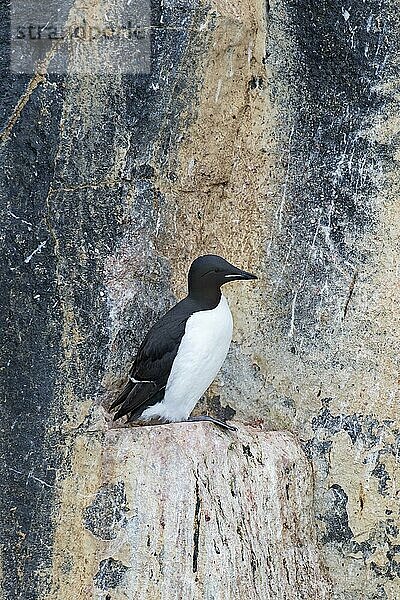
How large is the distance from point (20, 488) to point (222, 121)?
174 centimetres

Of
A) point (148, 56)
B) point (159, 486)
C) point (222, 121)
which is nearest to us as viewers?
point (159, 486)

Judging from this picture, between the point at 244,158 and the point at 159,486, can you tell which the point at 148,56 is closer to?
the point at 244,158

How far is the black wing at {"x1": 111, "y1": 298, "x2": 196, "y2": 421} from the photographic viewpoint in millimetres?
4312

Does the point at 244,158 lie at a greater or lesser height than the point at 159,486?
greater

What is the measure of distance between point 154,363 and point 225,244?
82 cm

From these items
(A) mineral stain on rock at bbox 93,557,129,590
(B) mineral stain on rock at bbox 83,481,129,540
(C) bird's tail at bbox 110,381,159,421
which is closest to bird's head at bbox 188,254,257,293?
(C) bird's tail at bbox 110,381,159,421

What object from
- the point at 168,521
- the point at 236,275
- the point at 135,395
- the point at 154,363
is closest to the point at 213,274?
the point at 236,275

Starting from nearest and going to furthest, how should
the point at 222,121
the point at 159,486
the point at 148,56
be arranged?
the point at 159,486 → the point at 148,56 → the point at 222,121

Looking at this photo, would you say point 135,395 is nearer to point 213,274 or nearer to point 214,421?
point 214,421

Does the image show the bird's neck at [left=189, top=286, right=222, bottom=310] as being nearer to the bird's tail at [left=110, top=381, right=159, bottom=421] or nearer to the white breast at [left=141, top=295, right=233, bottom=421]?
the white breast at [left=141, top=295, right=233, bottom=421]

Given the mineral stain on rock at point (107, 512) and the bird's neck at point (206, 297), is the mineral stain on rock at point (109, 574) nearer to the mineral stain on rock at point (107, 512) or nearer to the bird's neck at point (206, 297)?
the mineral stain on rock at point (107, 512)

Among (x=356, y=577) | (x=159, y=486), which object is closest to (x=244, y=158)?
(x=159, y=486)

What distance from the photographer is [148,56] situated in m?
4.52

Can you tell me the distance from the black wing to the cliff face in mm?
130
